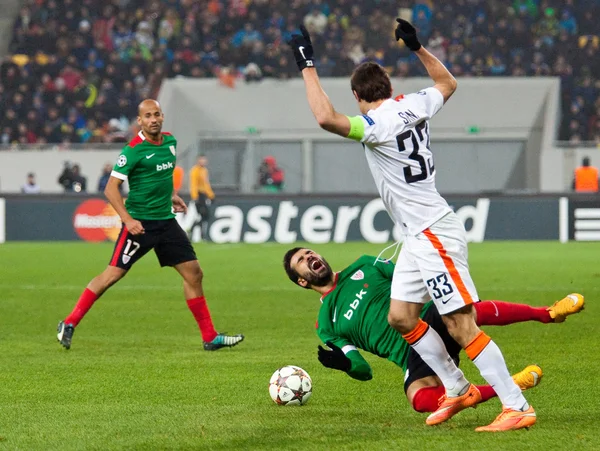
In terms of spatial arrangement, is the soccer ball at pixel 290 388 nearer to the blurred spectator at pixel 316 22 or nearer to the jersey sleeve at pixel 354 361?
the jersey sleeve at pixel 354 361

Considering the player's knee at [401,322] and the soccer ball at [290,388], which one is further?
the soccer ball at [290,388]

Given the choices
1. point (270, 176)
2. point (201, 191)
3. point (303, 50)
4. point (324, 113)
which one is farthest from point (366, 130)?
point (270, 176)

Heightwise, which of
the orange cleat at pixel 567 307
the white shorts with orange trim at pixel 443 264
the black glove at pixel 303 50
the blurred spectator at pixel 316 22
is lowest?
the orange cleat at pixel 567 307

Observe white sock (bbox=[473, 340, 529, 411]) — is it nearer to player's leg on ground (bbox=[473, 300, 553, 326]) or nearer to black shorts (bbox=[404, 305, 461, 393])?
black shorts (bbox=[404, 305, 461, 393])

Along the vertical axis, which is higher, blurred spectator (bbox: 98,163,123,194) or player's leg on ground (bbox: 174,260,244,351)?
player's leg on ground (bbox: 174,260,244,351)

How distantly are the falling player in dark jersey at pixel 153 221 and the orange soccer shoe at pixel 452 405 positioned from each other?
3809 millimetres

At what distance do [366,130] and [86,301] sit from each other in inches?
198

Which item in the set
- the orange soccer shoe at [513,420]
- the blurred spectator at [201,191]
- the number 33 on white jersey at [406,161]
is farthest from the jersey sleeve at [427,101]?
the blurred spectator at [201,191]

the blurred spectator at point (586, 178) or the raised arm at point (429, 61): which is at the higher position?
the raised arm at point (429, 61)

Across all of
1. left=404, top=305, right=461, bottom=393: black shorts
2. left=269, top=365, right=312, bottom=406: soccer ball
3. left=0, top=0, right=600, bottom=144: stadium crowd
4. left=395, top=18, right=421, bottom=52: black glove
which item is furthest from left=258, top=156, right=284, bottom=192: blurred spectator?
left=395, top=18, right=421, bottom=52: black glove

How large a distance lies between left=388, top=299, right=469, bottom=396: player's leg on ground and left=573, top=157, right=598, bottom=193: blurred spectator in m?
21.3

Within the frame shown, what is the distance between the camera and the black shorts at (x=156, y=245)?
383 inches

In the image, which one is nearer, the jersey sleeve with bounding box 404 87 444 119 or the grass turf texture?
the grass turf texture

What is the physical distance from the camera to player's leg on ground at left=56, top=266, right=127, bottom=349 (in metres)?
9.76
